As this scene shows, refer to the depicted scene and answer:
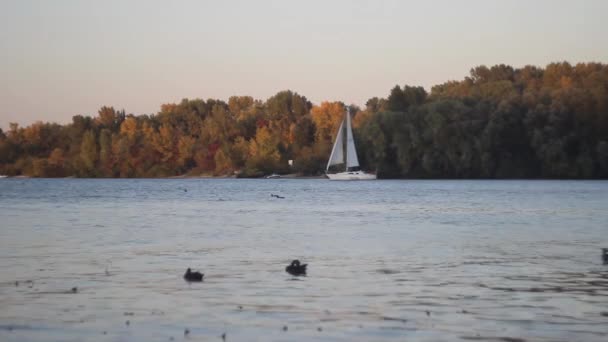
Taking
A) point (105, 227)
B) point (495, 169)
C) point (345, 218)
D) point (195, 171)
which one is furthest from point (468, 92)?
point (105, 227)

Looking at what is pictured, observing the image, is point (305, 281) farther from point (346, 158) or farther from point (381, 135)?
point (346, 158)

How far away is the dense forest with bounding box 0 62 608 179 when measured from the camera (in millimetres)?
105375

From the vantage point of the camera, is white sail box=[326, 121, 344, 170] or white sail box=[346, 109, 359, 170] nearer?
white sail box=[346, 109, 359, 170]

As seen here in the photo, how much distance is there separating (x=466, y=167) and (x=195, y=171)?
221 feet

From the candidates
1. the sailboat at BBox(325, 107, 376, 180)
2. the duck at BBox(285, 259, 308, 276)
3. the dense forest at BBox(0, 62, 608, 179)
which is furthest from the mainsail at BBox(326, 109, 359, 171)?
the duck at BBox(285, 259, 308, 276)

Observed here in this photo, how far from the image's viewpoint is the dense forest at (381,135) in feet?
346

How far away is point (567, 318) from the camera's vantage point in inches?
618

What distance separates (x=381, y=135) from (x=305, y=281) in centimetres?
9099

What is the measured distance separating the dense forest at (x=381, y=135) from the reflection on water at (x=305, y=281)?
214 ft

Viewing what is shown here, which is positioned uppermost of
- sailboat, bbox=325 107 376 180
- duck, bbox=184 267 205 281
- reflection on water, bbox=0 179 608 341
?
sailboat, bbox=325 107 376 180

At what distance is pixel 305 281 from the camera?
20453 millimetres

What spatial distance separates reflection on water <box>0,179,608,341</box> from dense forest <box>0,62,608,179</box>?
65.1 metres

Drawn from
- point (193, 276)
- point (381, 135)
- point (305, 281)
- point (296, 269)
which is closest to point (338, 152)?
point (381, 135)

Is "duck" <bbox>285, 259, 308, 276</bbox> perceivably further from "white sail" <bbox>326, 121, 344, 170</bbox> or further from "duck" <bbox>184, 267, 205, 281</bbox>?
"white sail" <bbox>326, 121, 344, 170</bbox>
